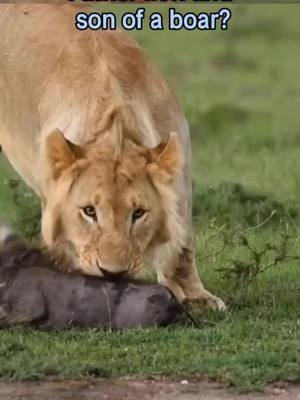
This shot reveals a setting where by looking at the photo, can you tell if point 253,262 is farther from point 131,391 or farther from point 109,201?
point 131,391

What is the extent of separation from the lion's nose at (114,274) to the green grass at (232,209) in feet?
0.70

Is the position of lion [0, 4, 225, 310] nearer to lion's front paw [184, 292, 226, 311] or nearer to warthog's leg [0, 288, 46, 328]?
lion's front paw [184, 292, 226, 311]

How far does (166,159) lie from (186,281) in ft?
3.13

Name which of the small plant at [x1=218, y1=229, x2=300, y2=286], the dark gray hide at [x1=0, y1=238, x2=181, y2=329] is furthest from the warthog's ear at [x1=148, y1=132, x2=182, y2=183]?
the small plant at [x1=218, y1=229, x2=300, y2=286]

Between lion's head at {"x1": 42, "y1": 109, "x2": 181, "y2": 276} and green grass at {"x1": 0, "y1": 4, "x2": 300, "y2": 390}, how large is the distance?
33 centimetres

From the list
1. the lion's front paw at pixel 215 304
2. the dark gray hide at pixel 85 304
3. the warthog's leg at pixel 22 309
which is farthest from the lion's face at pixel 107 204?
the lion's front paw at pixel 215 304

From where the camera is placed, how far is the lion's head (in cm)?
619

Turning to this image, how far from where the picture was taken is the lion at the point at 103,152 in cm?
627

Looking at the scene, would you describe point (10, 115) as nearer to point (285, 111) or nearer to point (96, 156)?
point (96, 156)

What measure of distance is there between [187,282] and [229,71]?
28.6 ft

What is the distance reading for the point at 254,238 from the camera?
8.87 metres

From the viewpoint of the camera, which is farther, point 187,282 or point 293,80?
point 293,80

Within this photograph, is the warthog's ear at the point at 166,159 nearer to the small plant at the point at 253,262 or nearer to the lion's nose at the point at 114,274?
the lion's nose at the point at 114,274

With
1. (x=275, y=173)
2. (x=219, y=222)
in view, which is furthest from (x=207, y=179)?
(x=219, y=222)
